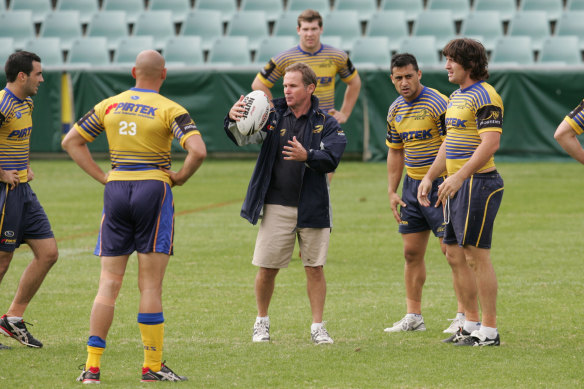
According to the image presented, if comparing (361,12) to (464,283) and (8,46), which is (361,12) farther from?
(464,283)

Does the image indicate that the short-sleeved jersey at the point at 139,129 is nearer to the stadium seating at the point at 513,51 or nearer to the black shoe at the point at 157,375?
the black shoe at the point at 157,375

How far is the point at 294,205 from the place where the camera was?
6.37 m

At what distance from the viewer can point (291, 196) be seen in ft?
20.9

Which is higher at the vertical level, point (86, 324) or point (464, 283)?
point (464, 283)

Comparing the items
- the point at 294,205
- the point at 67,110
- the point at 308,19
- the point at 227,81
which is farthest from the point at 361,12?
the point at 294,205

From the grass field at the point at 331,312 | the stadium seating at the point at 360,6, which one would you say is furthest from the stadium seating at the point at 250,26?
the grass field at the point at 331,312

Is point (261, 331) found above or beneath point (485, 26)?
beneath

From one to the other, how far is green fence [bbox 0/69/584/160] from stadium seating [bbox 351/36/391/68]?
1703 millimetres

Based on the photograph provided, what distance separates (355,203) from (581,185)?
14.5 ft

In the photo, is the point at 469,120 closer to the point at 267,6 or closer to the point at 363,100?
the point at 363,100

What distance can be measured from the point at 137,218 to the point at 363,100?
14595mm

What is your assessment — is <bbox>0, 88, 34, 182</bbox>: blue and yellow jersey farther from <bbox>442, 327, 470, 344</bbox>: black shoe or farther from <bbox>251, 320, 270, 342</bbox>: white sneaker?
<bbox>442, 327, 470, 344</bbox>: black shoe

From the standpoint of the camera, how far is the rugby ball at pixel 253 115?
19.7 feet

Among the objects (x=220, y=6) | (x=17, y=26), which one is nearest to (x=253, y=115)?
(x=220, y=6)
